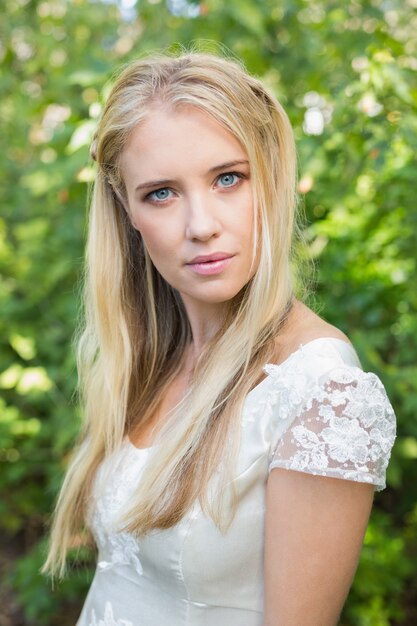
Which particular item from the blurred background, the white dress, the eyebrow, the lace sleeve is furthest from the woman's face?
the blurred background

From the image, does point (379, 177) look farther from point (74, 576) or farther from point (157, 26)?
point (74, 576)

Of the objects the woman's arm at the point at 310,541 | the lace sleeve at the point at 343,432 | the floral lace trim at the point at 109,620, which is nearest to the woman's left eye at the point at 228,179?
the lace sleeve at the point at 343,432

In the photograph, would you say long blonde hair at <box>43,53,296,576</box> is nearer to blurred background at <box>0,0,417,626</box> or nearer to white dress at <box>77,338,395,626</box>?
white dress at <box>77,338,395,626</box>

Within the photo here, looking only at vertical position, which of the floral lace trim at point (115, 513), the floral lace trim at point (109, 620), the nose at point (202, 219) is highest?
the nose at point (202, 219)

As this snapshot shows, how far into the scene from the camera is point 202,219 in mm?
1670

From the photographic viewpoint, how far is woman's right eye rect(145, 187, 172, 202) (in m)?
1.73

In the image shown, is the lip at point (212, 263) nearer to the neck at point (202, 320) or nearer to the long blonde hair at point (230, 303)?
the long blonde hair at point (230, 303)

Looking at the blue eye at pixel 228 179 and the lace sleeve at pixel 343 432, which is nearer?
the lace sleeve at pixel 343 432

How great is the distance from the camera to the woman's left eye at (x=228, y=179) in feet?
5.59

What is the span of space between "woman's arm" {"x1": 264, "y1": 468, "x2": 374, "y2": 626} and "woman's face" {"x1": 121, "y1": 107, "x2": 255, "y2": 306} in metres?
0.45

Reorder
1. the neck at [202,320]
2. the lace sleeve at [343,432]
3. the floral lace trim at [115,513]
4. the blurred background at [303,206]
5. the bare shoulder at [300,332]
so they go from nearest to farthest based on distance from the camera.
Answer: the lace sleeve at [343,432] → the bare shoulder at [300,332] → the floral lace trim at [115,513] → the neck at [202,320] → the blurred background at [303,206]

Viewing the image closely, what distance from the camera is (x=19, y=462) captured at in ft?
12.3

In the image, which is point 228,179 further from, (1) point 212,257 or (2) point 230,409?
(2) point 230,409

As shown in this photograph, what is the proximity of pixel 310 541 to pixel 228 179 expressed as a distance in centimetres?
74
